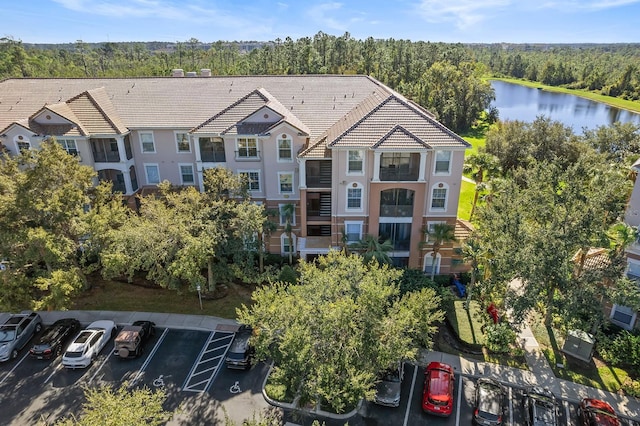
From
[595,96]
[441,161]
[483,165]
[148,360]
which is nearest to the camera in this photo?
[148,360]

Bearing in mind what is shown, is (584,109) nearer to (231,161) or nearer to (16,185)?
(231,161)

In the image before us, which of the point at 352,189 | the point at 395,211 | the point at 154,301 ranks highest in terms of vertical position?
the point at 352,189

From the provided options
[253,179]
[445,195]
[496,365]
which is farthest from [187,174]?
[496,365]

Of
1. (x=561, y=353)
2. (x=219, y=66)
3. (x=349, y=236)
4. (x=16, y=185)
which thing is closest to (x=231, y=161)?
(x=349, y=236)

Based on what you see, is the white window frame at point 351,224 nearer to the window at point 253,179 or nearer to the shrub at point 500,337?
the window at point 253,179

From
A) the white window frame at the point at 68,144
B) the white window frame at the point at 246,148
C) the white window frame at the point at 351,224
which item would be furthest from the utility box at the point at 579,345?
the white window frame at the point at 68,144

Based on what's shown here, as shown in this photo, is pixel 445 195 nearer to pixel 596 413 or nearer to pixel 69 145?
pixel 596 413

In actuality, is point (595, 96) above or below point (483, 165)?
above

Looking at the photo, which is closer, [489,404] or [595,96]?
[489,404]
